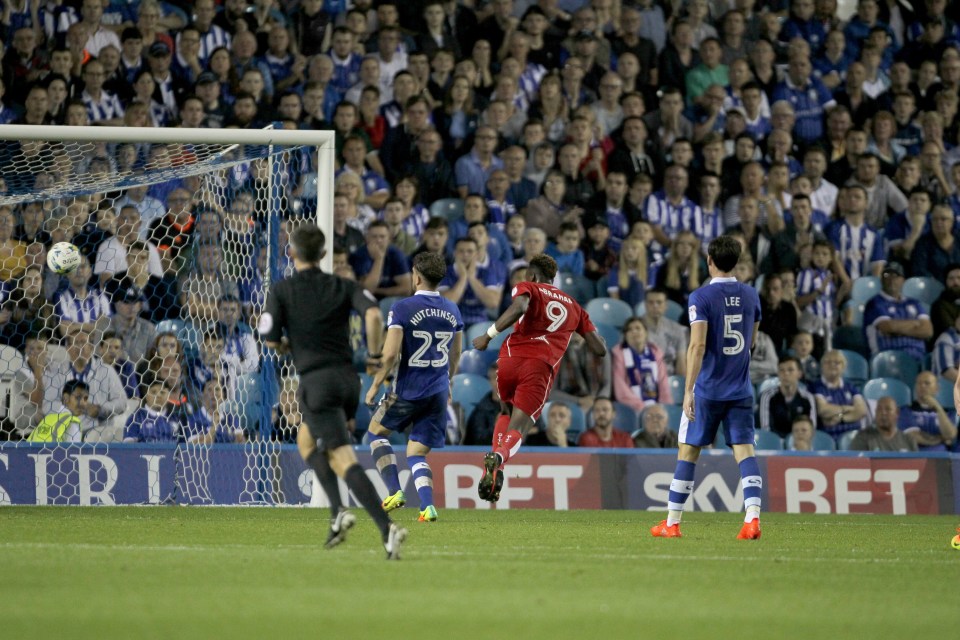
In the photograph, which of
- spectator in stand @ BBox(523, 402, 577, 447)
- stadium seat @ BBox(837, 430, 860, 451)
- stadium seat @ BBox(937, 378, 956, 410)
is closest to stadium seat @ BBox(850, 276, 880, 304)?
stadium seat @ BBox(937, 378, 956, 410)

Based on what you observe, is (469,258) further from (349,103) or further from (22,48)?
(22,48)

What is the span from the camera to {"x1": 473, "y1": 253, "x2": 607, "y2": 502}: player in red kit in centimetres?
1116

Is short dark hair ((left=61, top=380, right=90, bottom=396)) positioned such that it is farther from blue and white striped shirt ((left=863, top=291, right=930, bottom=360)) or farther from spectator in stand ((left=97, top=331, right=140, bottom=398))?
blue and white striped shirt ((left=863, top=291, right=930, bottom=360))

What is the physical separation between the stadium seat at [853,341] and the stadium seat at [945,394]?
936 millimetres

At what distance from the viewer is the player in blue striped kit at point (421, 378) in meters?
10.8

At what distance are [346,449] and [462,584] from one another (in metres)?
1.29

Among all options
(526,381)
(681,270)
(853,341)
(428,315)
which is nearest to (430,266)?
(428,315)

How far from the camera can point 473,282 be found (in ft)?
50.2

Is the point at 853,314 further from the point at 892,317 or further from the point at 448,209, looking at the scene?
the point at 448,209

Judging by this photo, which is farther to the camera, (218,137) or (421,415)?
(218,137)

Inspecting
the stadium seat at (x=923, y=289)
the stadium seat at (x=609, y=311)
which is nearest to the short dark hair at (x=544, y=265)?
the stadium seat at (x=609, y=311)

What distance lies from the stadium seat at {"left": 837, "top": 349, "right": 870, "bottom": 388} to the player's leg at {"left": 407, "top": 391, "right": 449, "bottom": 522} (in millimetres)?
6697

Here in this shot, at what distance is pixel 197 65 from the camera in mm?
15992

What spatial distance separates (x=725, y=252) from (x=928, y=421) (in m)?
7.01
